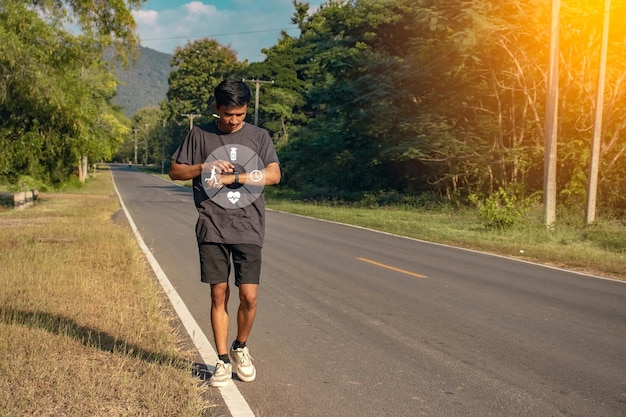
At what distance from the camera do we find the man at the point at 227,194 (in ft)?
14.7

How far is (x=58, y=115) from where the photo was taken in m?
20.2

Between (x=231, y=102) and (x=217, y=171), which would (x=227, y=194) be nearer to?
(x=217, y=171)

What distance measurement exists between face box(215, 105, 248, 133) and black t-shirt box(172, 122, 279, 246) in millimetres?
38

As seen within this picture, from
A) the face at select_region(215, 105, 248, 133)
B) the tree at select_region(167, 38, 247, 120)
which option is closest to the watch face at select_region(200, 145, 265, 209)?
the face at select_region(215, 105, 248, 133)

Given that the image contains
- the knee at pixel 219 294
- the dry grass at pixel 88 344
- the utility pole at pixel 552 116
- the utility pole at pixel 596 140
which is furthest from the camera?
the utility pole at pixel 552 116

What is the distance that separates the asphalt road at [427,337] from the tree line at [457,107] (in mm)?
9427

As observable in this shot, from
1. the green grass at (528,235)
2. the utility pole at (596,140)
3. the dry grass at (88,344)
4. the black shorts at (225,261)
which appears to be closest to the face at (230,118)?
the black shorts at (225,261)

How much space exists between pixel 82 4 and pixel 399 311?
13.0 metres

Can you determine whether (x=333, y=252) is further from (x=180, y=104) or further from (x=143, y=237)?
(x=180, y=104)

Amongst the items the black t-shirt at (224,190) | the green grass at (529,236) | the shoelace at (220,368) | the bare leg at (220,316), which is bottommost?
the green grass at (529,236)

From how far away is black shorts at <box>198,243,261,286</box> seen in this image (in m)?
4.56

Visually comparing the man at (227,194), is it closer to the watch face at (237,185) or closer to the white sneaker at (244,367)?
the watch face at (237,185)

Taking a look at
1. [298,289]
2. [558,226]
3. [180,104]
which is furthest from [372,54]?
[180,104]

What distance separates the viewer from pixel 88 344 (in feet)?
17.0
